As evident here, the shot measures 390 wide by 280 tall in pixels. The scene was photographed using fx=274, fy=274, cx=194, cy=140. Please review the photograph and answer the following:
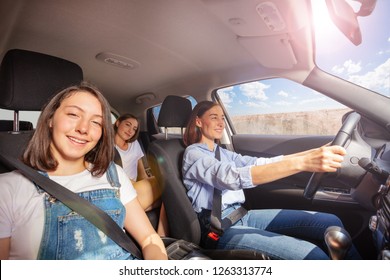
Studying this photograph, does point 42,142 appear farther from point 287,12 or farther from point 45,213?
point 287,12

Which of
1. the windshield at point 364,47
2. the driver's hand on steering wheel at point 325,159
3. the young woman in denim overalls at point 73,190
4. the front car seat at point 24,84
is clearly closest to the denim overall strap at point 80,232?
the young woman in denim overalls at point 73,190

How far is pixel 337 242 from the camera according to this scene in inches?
37.1

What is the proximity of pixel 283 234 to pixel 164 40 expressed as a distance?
32.7 inches

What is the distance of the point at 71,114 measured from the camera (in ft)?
2.58

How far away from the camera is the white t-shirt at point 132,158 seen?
38.7 inches

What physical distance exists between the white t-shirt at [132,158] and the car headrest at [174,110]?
0.12 meters

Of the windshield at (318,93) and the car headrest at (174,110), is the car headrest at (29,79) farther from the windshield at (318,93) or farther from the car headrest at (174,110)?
the windshield at (318,93)

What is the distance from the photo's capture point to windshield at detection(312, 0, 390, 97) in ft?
2.88

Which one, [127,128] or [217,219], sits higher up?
[127,128]

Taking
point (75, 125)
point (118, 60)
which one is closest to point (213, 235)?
point (75, 125)

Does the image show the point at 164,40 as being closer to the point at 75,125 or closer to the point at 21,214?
the point at 75,125

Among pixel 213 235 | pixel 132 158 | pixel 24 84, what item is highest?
pixel 24 84

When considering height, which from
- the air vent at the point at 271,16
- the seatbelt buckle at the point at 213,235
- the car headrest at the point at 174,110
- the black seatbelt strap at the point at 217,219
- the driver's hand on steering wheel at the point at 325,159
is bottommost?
the seatbelt buckle at the point at 213,235
